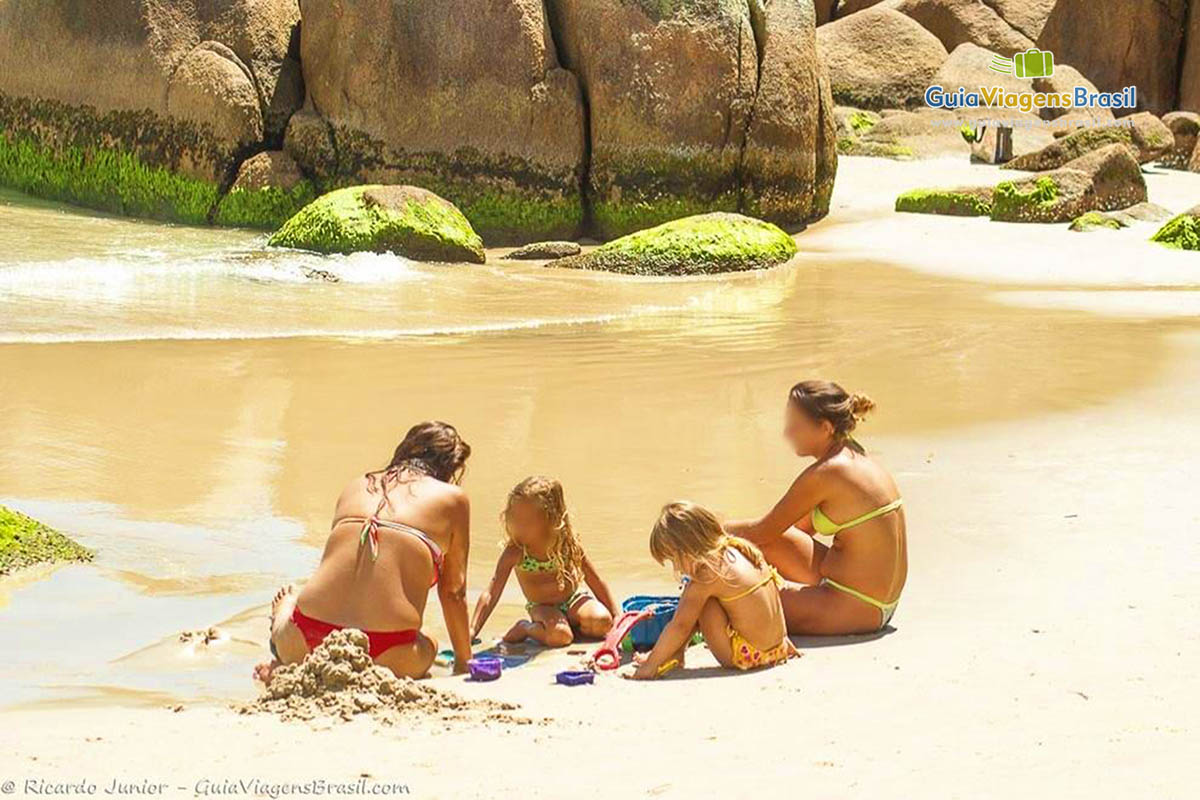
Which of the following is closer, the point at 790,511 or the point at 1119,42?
the point at 790,511

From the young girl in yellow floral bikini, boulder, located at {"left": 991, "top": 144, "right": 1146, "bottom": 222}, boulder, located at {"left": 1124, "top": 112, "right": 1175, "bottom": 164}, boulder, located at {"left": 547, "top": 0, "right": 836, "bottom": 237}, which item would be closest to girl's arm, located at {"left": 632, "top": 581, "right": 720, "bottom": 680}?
the young girl in yellow floral bikini

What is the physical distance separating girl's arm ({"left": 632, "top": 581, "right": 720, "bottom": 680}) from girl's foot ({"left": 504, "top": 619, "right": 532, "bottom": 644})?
651 mm

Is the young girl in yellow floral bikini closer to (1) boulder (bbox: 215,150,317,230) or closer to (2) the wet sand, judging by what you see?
(2) the wet sand

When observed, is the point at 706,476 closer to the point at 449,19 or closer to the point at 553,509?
the point at 553,509

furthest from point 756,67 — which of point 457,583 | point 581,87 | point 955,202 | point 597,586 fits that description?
point 457,583

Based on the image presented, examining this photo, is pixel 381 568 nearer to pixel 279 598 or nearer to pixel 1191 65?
pixel 279 598

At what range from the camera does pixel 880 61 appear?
29.0m

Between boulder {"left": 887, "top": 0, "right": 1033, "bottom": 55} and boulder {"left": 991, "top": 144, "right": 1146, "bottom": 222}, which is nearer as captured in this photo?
boulder {"left": 991, "top": 144, "right": 1146, "bottom": 222}

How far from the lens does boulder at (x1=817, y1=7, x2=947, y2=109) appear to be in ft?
94.3

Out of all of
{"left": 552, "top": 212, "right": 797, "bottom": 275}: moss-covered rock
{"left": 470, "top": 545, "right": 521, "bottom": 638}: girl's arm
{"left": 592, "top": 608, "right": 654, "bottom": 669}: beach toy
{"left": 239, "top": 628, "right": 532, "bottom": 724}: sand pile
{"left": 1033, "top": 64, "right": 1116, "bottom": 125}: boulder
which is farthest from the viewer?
{"left": 1033, "top": 64, "right": 1116, "bottom": 125}: boulder

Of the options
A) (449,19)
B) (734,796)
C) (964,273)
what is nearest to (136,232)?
(449,19)

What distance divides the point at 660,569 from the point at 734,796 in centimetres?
278

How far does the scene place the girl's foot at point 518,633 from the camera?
5.83m

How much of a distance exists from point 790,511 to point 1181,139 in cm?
2175
